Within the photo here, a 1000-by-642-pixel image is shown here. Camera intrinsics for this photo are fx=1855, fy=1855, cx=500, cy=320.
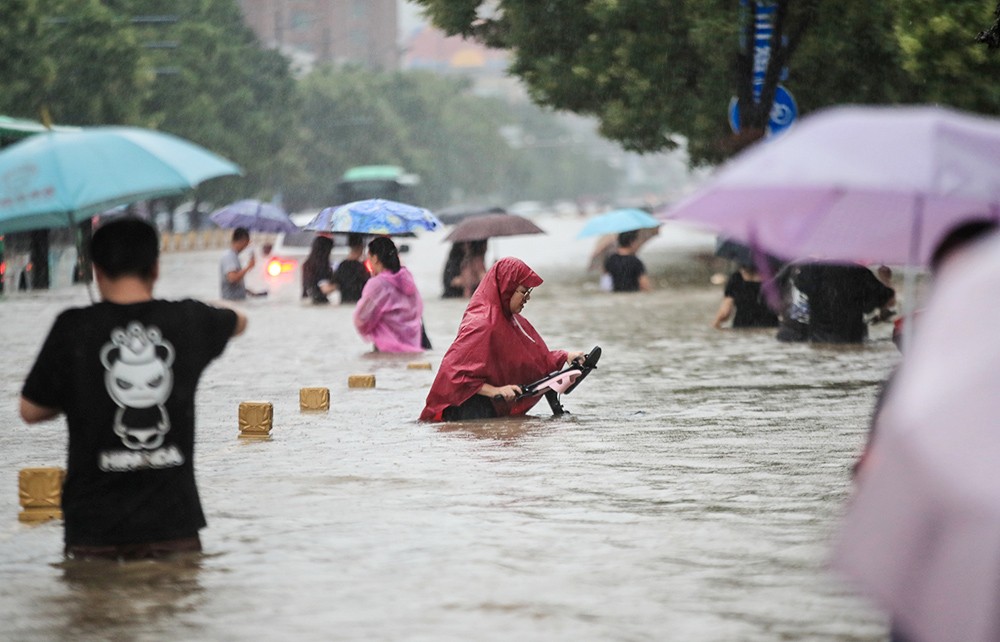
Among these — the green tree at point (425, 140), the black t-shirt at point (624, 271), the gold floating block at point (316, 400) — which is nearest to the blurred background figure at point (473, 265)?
the black t-shirt at point (624, 271)

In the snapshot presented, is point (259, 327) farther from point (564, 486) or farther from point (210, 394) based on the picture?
point (564, 486)

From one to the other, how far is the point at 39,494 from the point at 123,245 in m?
2.34

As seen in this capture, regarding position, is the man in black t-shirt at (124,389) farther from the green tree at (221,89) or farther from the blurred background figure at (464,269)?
the green tree at (221,89)

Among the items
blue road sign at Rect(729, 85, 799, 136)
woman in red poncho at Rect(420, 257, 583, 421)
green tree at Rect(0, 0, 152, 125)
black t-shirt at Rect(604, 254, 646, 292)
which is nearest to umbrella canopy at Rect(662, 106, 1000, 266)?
woman in red poncho at Rect(420, 257, 583, 421)

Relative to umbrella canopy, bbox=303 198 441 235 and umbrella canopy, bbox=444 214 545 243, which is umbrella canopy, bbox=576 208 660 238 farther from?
umbrella canopy, bbox=303 198 441 235

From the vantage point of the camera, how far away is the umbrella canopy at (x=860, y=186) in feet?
16.3

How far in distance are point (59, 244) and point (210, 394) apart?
4394 cm

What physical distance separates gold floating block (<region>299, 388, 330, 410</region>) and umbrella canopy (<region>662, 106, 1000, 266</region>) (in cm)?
819

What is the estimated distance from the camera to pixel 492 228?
26.1 meters

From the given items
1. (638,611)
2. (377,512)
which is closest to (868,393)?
(377,512)

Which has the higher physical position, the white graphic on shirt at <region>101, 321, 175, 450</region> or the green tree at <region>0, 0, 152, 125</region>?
the green tree at <region>0, 0, 152, 125</region>

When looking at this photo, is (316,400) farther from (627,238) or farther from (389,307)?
(627,238)

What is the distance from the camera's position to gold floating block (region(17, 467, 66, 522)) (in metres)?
8.55

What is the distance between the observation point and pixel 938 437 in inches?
125
